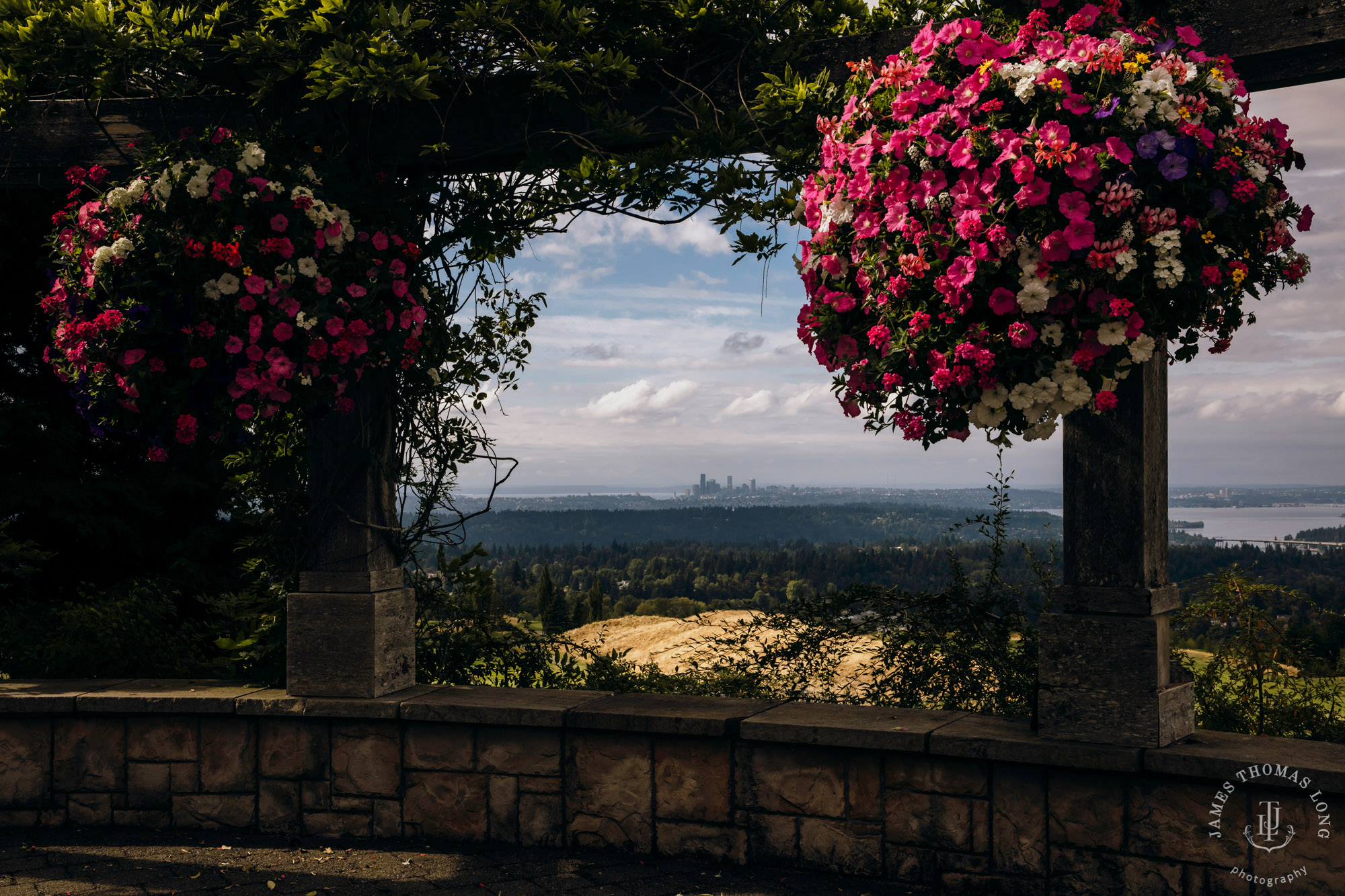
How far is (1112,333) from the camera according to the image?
2863mm

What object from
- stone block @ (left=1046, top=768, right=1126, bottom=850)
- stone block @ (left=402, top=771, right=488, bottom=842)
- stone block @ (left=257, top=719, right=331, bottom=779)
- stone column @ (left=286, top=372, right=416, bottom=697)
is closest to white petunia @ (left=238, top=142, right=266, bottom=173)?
stone column @ (left=286, top=372, right=416, bottom=697)

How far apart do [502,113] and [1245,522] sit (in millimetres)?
7479

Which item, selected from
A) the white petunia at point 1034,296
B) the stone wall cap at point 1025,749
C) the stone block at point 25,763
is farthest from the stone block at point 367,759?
the white petunia at point 1034,296

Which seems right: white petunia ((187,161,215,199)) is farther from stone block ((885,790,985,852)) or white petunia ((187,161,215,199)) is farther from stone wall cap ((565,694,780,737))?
stone block ((885,790,985,852))

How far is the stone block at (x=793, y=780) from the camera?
12.3ft

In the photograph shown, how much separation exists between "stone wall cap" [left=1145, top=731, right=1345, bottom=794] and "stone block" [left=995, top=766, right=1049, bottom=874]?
387mm

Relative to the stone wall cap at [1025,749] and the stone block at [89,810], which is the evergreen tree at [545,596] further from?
the stone wall cap at [1025,749]

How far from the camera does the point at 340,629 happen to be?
432 centimetres

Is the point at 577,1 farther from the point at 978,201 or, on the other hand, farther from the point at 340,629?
the point at 340,629

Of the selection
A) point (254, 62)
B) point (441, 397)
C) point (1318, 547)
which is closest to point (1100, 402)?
point (441, 397)

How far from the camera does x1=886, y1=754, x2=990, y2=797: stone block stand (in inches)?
140

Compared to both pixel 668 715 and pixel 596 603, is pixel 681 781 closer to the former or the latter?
pixel 668 715

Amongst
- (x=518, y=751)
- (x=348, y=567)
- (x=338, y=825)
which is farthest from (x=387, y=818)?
(x=348, y=567)

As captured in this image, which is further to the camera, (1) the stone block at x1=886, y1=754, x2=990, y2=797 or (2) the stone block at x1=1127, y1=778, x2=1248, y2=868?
(1) the stone block at x1=886, y1=754, x2=990, y2=797
